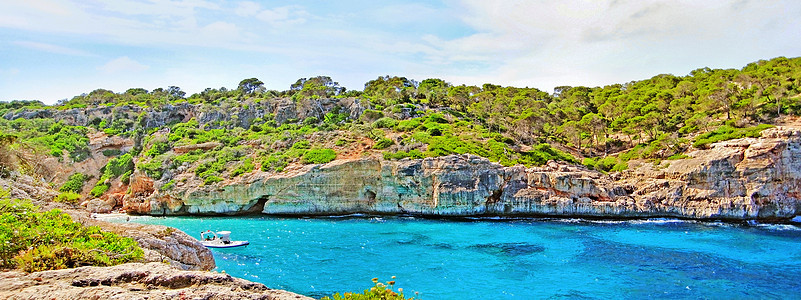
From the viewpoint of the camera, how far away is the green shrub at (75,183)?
50356 mm

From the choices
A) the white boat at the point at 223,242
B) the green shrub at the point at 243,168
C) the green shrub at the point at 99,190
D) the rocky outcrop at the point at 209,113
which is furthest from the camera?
Result: the rocky outcrop at the point at 209,113

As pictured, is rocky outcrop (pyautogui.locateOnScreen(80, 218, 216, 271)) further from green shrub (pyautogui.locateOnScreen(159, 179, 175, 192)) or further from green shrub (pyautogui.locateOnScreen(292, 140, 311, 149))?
green shrub (pyautogui.locateOnScreen(292, 140, 311, 149))

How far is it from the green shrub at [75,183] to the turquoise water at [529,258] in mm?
25983

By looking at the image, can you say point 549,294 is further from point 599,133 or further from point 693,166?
point 599,133

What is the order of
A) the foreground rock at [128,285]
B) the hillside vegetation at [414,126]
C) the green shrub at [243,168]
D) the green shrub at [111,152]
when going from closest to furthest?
1. the foreground rock at [128,285]
2. the green shrub at [243,168]
3. the hillside vegetation at [414,126]
4. the green shrub at [111,152]

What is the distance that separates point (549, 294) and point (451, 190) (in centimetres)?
2032

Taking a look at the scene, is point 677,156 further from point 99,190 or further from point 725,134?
Answer: point 99,190

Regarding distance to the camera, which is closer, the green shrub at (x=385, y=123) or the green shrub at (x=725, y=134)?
the green shrub at (x=725, y=134)

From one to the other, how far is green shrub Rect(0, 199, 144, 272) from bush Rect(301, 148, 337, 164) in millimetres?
30847

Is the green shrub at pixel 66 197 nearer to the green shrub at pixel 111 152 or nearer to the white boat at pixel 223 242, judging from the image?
the white boat at pixel 223 242

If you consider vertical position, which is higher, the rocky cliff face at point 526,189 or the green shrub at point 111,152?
the green shrub at point 111,152

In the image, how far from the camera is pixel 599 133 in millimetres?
50688

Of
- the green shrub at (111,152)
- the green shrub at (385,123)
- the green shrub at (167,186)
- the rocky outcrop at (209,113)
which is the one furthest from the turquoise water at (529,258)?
the rocky outcrop at (209,113)

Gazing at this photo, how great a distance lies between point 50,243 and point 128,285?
4183 millimetres
